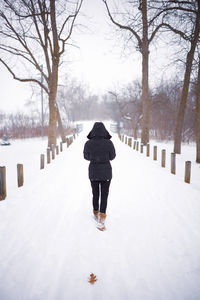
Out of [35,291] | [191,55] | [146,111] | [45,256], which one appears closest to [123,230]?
[45,256]

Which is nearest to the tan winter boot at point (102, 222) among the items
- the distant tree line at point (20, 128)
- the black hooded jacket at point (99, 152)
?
the black hooded jacket at point (99, 152)

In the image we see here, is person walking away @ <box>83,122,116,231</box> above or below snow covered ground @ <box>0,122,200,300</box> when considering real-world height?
above

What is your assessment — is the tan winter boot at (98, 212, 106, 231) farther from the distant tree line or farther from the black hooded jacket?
the distant tree line

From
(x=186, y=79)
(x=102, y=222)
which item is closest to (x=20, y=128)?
(x=186, y=79)

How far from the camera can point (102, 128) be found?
11.8ft

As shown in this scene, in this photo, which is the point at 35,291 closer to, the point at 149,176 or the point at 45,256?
the point at 45,256

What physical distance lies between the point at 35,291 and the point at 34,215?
198cm

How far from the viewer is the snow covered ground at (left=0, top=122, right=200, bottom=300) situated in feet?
7.63

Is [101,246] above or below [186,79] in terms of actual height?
below

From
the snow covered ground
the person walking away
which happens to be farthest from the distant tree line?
the person walking away

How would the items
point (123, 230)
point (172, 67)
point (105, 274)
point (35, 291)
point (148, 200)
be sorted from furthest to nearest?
point (172, 67) → point (148, 200) → point (123, 230) → point (105, 274) → point (35, 291)

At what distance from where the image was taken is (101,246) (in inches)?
120

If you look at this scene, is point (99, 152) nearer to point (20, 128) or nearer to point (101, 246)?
point (101, 246)

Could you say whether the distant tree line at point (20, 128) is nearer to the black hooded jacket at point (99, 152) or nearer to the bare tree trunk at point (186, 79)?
the bare tree trunk at point (186, 79)
